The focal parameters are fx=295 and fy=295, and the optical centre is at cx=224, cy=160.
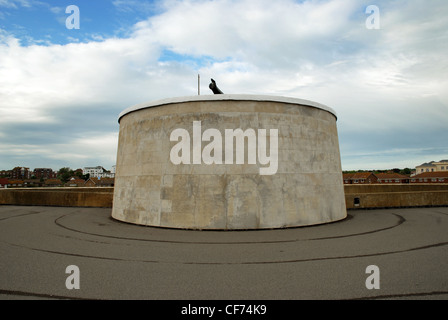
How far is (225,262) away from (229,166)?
494 cm

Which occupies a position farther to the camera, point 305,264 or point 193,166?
point 193,166

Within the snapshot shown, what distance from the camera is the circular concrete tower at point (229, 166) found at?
37.2 ft

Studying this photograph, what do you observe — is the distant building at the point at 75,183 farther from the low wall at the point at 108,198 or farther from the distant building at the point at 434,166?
the distant building at the point at 434,166

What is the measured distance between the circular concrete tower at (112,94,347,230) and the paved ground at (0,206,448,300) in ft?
2.55

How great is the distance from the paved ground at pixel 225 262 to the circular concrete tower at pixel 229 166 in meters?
0.78

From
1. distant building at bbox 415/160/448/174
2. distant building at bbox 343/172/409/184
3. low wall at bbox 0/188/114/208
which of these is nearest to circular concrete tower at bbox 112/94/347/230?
low wall at bbox 0/188/114/208

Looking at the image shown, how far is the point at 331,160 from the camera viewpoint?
14.0 metres

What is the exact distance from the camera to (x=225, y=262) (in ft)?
23.1

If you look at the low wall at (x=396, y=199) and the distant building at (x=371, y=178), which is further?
the distant building at (x=371, y=178)

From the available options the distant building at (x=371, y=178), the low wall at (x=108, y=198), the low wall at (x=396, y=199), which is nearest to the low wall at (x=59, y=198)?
the low wall at (x=108, y=198)

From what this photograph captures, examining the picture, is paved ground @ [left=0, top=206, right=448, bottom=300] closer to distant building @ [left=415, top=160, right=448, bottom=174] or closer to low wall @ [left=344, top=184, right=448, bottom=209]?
low wall @ [left=344, top=184, right=448, bottom=209]
